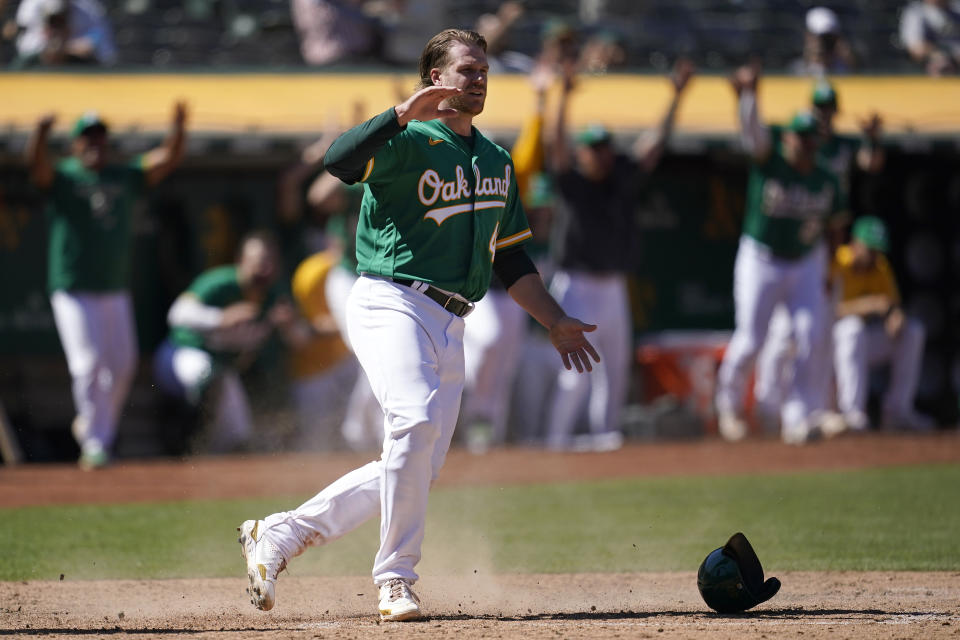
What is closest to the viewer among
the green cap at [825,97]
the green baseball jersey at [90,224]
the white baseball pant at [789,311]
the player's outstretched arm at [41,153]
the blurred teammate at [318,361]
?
the player's outstretched arm at [41,153]

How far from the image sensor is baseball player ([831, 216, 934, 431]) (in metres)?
11.5

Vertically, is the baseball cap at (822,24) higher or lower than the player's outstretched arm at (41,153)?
higher

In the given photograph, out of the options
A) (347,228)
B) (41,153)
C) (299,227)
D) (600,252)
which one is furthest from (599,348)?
(41,153)

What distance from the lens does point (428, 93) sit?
434 centimetres

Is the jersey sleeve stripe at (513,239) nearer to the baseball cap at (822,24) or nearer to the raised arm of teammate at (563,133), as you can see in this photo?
the raised arm of teammate at (563,133)

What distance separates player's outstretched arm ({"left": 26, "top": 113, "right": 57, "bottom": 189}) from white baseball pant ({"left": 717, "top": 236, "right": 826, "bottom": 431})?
4.71 meters

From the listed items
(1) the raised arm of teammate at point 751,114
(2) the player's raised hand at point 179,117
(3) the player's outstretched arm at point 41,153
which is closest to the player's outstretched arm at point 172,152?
(2) the player's raised hand at point 179,117

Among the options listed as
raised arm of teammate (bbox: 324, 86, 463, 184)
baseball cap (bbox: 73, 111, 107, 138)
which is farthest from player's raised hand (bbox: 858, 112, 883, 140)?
raised arm of teammate (bbox: 324, 86, 463, 184)

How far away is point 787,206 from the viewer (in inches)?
400

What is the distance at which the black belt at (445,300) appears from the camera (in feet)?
15.4

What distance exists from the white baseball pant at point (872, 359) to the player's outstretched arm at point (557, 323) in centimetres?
684

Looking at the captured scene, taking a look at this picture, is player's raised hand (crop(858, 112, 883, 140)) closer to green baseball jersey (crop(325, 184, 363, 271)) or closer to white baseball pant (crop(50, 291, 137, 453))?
green baseball jersey (crop(325, 184, 363, 271))

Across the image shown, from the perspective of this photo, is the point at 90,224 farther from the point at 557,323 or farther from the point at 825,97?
the point at 557,323

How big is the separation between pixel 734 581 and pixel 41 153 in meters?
5.94
